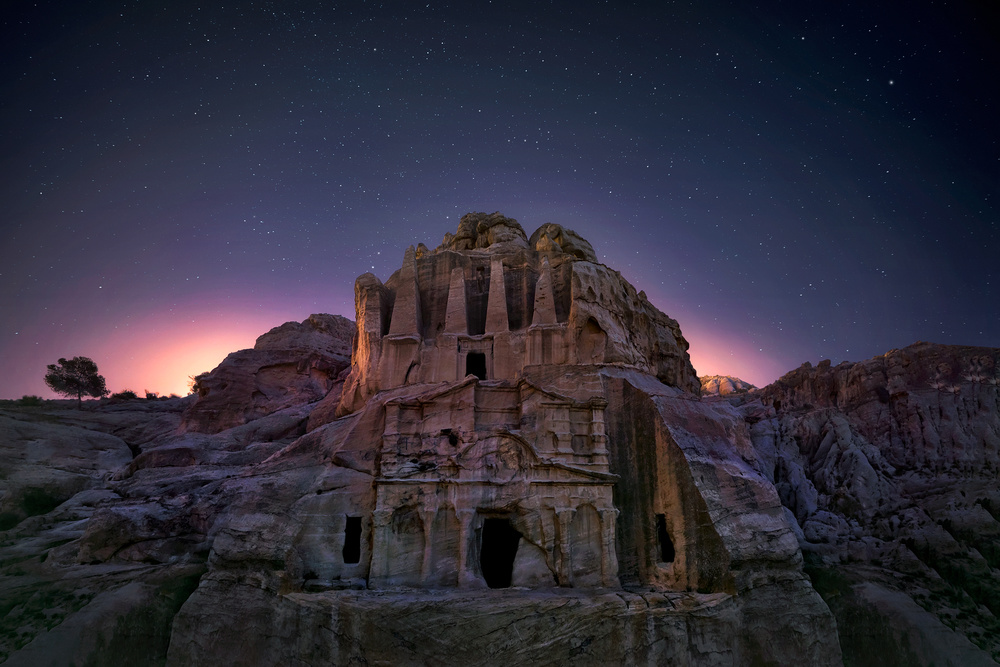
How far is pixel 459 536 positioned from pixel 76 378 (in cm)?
4889

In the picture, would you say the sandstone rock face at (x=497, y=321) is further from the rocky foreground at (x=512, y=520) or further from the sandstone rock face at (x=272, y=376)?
the sandstone rock face at (x=272, y=376)

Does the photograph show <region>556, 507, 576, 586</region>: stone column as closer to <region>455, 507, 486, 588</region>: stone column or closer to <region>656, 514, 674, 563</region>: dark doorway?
<region>455, 507, 486, 588</region>: stone column

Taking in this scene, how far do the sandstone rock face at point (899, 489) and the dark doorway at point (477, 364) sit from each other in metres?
16.4

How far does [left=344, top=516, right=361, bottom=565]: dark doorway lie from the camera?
24.4 metres

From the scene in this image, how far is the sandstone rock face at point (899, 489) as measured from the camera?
78.9ft

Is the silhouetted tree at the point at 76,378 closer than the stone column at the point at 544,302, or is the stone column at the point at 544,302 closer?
the stone column at the point at 544,302

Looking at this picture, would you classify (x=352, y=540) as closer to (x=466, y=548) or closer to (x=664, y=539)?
(x=466, y=548)

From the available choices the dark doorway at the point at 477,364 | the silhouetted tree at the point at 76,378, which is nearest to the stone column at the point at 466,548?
the dark doorway at the point at 477,364

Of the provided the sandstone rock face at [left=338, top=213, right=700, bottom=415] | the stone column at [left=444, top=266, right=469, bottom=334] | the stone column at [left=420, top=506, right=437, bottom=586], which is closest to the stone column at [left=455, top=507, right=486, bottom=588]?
the stone column at [left=420, top=506, right=437, bottom=586]

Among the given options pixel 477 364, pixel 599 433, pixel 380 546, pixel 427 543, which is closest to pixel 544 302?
pixel 477 364

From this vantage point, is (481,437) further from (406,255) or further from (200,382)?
(200,382)

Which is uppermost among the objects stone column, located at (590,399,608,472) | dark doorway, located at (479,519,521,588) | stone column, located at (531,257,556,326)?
stone column, located at (531,257,556,326)

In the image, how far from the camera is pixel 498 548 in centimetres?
2766

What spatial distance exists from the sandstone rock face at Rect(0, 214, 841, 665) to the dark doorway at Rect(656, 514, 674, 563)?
9 cm
